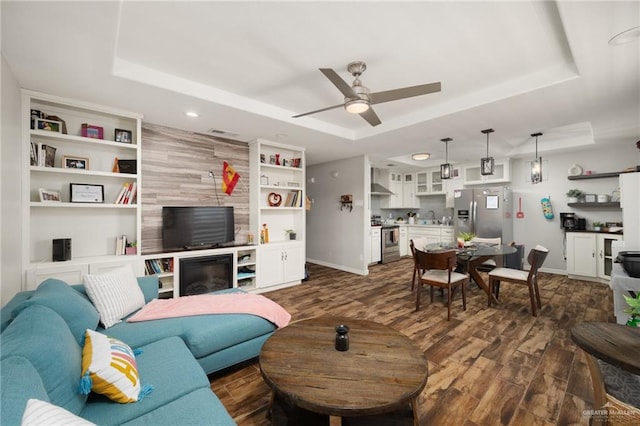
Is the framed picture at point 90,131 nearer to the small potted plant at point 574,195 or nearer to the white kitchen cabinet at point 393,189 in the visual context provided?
the white kitchen cabinet at point 393,189

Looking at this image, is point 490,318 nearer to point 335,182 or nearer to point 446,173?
point 446,173

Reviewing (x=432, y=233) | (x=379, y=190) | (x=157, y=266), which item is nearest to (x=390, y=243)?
(x=432, y=233)

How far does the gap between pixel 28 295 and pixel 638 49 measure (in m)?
4.70

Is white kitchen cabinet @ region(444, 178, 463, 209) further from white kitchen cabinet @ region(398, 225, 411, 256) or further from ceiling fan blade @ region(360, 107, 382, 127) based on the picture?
ceiling fan blade @ region(360, 107, 382, 127)

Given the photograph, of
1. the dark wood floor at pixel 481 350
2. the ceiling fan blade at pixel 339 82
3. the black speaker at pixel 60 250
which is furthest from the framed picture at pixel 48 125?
the dark wood floor at pixel 481 350

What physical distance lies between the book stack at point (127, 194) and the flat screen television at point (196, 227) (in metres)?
0.47

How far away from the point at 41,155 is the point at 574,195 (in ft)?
26.2

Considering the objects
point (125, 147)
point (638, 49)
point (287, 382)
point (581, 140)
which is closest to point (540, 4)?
point (638, 49)

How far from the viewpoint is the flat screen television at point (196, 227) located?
3549 mm

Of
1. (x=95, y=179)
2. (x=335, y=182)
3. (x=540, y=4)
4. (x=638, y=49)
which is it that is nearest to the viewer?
(x=540, y=4)

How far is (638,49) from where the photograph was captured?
1965 millimetres

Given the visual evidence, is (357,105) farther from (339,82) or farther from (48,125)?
(48,125)

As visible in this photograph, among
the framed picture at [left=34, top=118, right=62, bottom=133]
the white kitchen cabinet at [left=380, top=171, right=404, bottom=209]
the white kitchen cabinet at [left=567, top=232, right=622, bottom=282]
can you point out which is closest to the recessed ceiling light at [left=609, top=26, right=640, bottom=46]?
the white kitchen cabinet at [left=567, top=232, right=622, bottom=282]

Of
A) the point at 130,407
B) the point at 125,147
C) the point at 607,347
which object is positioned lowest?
the point at 130,407
